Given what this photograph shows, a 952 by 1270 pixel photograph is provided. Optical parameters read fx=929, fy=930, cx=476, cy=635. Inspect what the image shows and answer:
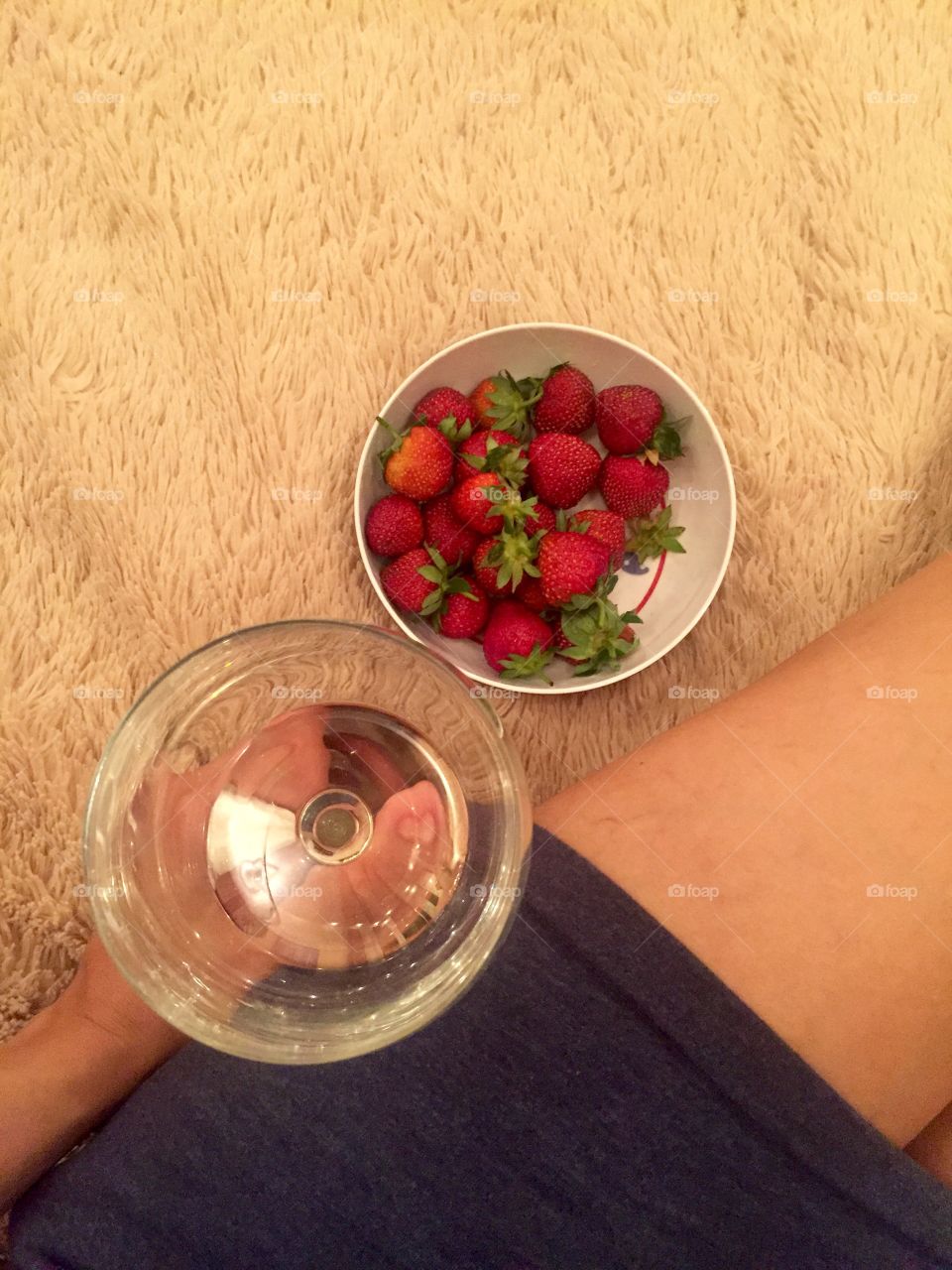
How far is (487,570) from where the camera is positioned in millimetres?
554

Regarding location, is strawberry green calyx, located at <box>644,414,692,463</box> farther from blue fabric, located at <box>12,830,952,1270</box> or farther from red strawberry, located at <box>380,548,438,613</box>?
blue fabric, located at <box>12,830,952,1270</box>

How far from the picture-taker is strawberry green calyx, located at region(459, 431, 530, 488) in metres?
0.55

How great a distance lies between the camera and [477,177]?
61 cm

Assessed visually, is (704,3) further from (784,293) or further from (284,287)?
(284,287)

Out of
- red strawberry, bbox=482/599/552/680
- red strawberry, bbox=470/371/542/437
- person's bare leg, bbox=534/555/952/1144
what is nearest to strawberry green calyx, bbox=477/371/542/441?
red strawberry, bbox=470/371/542/437

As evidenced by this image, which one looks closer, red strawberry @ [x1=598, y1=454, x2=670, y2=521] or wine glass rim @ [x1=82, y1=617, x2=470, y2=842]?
wine glass rim @ [x1=82, y1=617, x2=470, y2=842]

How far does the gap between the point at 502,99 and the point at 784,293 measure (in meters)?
0.23

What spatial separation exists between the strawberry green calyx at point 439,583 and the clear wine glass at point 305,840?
0.34 feet

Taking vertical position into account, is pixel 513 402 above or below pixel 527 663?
above

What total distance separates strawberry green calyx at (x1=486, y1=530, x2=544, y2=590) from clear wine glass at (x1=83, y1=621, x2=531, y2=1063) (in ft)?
0.36

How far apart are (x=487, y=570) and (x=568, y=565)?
0.05m

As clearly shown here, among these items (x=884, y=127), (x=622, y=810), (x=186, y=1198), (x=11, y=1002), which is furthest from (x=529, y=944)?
(x=884, y=127)

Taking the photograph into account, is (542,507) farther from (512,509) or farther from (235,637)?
(235,637)

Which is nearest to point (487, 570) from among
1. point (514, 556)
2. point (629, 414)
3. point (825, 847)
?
point (514, 556)
